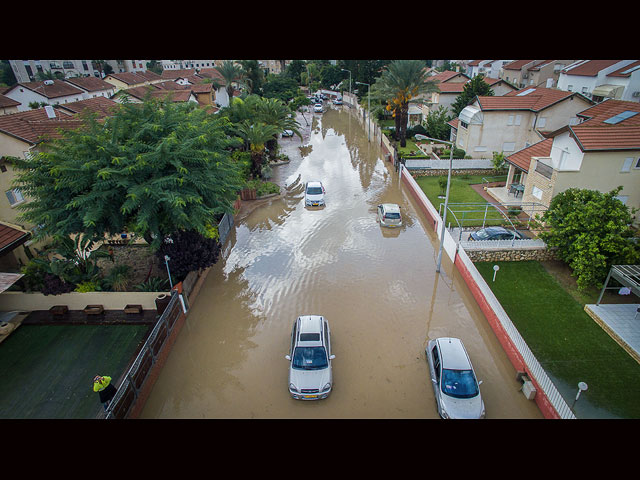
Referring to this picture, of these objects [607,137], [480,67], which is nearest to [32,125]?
[607,137]

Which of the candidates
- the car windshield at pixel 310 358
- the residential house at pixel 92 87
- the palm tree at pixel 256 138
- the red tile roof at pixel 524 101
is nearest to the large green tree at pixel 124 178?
the car windshield at pixel 310 358

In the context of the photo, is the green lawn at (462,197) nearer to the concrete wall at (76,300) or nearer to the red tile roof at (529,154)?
the red tile roof at (529,154)

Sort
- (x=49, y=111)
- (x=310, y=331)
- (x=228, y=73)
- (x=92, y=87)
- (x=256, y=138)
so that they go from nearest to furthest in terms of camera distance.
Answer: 1. (x=310, y=331)
2. (x=49, y=111)
3. (x=256, y=138)
4. (x=228, y=73)
5. (x=92, y=87)

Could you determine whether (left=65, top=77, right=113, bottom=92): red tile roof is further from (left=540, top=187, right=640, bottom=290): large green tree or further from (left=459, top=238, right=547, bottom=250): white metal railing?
(left=540, top=187, right=640, bottom=290): large green tree

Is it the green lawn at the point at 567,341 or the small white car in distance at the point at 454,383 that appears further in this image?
the green lawn at the point at 567,341

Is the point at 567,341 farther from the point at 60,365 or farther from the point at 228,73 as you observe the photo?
the point at 228,73
